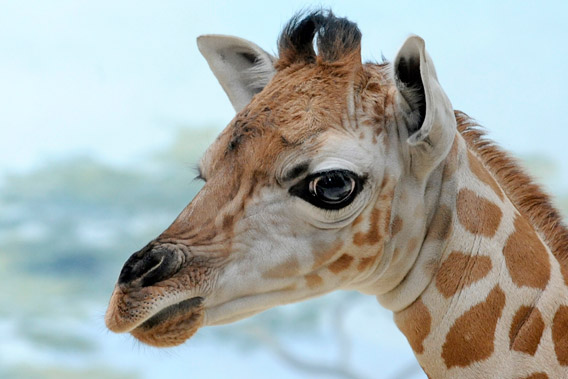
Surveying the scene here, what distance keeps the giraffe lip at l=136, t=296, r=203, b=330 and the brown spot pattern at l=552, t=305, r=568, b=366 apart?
136 centimetres

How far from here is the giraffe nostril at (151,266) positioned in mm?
2881

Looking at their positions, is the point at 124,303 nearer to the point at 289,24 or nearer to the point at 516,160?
the point at 289,24

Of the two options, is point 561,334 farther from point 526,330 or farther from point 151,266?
point 151,266

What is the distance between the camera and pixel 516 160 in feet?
11.9

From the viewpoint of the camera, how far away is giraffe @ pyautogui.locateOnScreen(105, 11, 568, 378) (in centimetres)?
297

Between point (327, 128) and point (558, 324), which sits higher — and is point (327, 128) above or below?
above

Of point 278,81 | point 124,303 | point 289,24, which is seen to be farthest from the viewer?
point 289,24

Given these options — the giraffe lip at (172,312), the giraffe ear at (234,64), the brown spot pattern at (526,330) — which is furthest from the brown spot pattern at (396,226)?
the giraffe ear at (234,64)

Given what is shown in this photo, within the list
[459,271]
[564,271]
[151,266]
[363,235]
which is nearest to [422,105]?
[363,235]

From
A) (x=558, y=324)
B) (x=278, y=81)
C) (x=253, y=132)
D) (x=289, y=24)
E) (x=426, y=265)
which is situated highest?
(x=289, y=24)

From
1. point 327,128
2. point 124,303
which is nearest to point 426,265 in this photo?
point 327,128

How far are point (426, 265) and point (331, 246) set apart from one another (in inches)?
16.1

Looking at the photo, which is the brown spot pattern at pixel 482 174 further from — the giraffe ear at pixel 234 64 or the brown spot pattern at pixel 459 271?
the giraffe ear at pixel 234 64

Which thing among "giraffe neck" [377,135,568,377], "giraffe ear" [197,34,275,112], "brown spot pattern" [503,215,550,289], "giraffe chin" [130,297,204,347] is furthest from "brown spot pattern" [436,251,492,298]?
"giraffe ear" [197,34,275,112]
